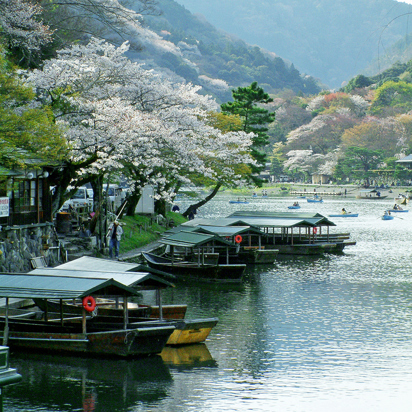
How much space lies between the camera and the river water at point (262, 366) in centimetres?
1423

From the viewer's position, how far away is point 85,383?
1534 centimetres

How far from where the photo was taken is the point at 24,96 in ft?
78.3

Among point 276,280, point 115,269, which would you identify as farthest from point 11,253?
point 276,280

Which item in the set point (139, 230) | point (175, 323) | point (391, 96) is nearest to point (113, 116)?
point (139, 230)

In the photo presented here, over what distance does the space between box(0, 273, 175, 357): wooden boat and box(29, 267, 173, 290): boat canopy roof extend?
0.63 metres

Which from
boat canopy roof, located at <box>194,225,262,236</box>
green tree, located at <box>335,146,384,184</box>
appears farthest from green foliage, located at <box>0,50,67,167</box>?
green tree, located at <box>335,146,384,184</box>

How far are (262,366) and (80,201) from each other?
32611 millimetres

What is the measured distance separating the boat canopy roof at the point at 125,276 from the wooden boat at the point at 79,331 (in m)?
0.63

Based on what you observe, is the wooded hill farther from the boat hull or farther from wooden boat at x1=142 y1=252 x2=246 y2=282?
→ the boat hull

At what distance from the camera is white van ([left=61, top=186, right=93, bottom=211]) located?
147ft

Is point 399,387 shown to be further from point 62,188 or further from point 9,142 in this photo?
point 62,188

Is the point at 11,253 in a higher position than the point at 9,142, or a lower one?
lower

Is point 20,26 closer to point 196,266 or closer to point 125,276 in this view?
→ point 196,266

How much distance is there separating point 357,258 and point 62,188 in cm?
2131
